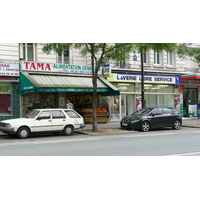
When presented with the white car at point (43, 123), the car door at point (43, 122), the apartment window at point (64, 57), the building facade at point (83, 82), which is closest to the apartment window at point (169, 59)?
the building facade at point (83, 82)

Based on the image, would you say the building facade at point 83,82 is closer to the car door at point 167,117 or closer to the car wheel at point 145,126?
the car door at point 167,117

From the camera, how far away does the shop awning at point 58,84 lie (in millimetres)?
18000

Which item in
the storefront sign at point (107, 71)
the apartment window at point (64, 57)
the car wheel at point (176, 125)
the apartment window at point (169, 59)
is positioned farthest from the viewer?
the apartment window at point (169, 59)

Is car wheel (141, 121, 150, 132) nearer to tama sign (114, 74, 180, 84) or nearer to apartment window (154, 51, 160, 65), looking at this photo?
tama sign (114, 74, 180, 84)

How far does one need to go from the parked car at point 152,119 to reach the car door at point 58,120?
420 centimetres

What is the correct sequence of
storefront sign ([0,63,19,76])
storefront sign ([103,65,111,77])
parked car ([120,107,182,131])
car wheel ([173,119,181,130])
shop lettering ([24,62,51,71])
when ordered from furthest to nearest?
1. storefront sign ([103,65,111,77])
2. shop lettering ([24,62,51,71])
3. storefront sign ([0,63,19,76])
4. car wheel ([173,119,181,130])
5. parked car ([120,107,182,131])

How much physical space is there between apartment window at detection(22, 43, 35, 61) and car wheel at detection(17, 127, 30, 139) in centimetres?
772

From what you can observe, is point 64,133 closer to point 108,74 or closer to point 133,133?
point 133,133

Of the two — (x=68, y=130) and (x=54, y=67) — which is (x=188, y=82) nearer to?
(x=54, y=67)

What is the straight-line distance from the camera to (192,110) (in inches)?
1081

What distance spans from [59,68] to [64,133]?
286 inches

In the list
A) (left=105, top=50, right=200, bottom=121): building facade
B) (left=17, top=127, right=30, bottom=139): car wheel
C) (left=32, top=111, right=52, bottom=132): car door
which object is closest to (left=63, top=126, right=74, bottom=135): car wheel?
(left=32, top=111, right=52, bottom=132): car door

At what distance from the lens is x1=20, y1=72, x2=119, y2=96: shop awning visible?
1800 cm
